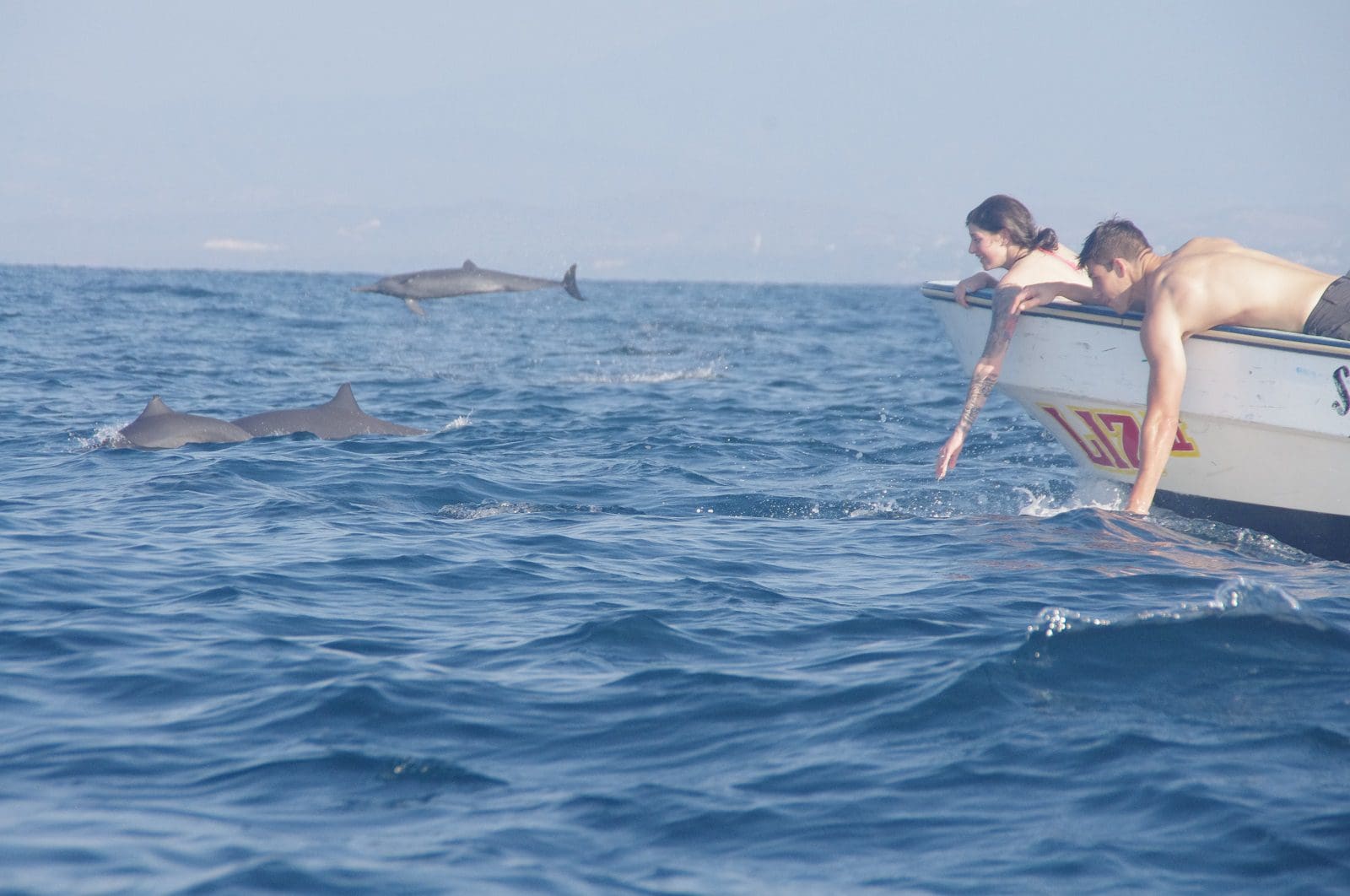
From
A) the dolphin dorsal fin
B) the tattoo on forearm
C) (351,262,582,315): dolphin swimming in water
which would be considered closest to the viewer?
the tattoo on forearm

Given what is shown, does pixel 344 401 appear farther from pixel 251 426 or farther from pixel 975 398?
pixel 975 398

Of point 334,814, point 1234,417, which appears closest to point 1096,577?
point 1234,417

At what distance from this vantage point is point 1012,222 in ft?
27.3

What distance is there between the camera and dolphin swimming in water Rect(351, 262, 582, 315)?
18531 millimetres

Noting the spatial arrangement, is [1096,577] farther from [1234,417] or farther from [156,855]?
[156,855]

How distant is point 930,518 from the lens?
883cm

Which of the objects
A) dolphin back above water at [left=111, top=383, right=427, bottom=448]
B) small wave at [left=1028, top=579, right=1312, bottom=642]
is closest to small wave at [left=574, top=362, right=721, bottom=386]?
dolphin back above water at [left=111, top=383, right=427, bottom=448]

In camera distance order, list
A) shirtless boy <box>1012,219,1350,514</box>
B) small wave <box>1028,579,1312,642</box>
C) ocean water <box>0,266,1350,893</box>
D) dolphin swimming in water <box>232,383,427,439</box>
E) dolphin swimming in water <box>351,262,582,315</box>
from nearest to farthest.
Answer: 1. ocean water <box>0,266,1350,893</box>
2. small wave <box>1028,579,1312,642</box>
3. shirtless boy <box>1012,219,1350,514</box>
4. dolphin swimming in water <box>232,383,427,439</box>
5. dolphin swimming in water <box>351,262,582,315</box>

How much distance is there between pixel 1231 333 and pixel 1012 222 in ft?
4.99

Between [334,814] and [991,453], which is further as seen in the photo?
[991,453]

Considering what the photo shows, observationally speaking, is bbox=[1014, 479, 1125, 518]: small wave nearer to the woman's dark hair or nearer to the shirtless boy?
the shirtless boy

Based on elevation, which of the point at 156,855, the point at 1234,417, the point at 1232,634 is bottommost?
the point at 156,855

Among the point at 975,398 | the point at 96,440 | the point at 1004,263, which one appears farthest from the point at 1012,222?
the point at 96,440

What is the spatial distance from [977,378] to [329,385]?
12043 millimetres
